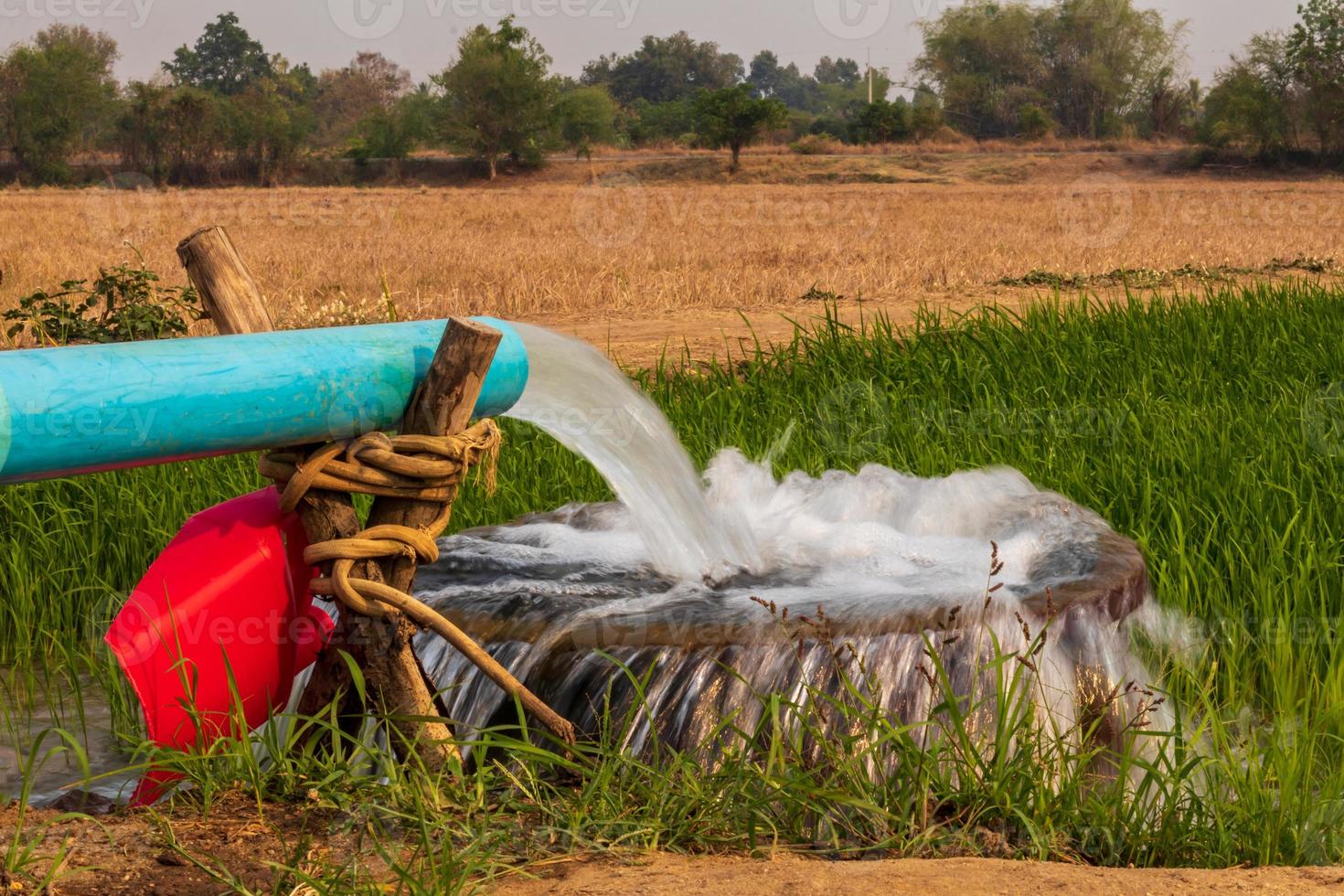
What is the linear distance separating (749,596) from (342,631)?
98 cm

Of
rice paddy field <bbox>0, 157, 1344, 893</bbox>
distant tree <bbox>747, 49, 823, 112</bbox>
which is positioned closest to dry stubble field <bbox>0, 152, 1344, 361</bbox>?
rice paddy field <bbox>0, 157, 1344, 893</bbox>

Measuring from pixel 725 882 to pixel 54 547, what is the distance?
10.5ft

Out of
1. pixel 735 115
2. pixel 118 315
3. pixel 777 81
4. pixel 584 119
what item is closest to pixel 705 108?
pixel 735 115

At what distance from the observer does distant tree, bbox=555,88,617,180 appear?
2393 inches

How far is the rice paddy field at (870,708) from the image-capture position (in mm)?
2264

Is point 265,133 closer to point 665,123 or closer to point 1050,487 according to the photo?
point 665,123

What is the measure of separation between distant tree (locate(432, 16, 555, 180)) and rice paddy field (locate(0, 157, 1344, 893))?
47.7 meters

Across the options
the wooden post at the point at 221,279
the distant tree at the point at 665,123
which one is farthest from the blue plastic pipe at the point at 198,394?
the distant tree at the point at 665,123

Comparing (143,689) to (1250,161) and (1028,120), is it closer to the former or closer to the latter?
(1250,161)

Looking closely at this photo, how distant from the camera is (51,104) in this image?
5847 centimetres

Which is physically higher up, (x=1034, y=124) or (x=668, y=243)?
(x=1034, y=124)

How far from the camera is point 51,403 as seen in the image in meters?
2.01

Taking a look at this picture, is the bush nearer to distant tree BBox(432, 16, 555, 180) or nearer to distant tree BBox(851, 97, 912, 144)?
distant tree BBox(851, 97, 912, 144)

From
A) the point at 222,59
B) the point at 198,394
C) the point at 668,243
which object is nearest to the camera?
the point at 198,394
